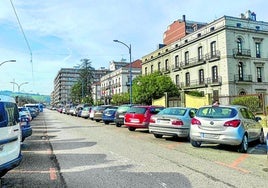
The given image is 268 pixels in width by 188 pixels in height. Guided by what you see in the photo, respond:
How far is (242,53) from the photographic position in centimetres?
4419

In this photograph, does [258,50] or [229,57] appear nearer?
[229,57]

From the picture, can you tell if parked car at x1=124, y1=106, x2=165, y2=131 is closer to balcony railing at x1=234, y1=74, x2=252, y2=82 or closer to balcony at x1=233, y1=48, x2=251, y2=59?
balcony railing at x1=234, y1=74, x2=252, y2=82

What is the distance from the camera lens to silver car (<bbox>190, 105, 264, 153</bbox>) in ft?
32.7

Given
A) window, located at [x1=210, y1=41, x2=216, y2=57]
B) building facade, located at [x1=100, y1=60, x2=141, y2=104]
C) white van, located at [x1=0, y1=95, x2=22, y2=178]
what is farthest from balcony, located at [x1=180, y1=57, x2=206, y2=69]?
white van, located at [x1=0, y1=95, x2=22, y2=178]

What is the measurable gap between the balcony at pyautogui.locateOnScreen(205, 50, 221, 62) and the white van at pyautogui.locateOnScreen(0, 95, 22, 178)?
40987 mm

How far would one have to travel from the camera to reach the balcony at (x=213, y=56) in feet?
145

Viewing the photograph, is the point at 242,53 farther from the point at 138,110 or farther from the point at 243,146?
the point at 243,146

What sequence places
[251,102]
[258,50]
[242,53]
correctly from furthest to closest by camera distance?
[258,50] < [242,53] < [251,102]

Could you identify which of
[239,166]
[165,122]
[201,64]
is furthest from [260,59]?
[239,166]

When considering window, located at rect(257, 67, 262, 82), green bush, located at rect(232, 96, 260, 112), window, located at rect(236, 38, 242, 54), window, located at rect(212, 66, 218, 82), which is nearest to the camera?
green bush, located at rect(232, 96, 260, 112)

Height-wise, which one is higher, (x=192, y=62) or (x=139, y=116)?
(x=192, y=62)

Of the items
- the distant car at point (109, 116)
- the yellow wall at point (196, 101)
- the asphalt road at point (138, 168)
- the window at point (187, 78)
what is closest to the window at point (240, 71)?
the window at point (187, 78)

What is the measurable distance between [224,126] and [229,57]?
35.2m

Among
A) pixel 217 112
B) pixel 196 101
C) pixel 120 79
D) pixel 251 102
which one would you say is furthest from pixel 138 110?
pixel 120 79
